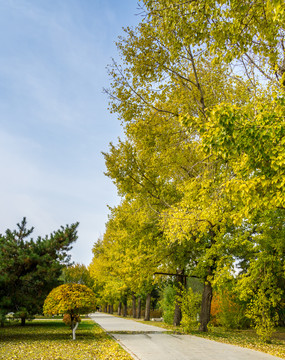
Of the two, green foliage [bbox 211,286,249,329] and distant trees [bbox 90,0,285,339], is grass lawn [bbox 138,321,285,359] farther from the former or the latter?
green foliage [bbox 211,286,249,329]

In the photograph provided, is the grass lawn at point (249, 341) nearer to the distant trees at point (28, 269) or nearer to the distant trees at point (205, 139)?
the distant trees at point (205, 139)

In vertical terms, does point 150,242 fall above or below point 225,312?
above

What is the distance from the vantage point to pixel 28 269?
559 inches

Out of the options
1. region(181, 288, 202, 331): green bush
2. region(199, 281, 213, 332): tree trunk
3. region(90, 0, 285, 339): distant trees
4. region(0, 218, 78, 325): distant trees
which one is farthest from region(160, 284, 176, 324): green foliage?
region(0, 218, 78, 325): distant trees

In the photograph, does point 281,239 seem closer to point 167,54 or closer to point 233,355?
point 233,355

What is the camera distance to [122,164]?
1361 centimetres

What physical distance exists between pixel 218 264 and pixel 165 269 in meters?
5.11

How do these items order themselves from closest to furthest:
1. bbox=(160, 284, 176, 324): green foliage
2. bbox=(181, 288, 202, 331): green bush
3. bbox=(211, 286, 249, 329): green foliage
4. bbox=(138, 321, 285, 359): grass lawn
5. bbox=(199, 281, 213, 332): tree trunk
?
bbox=(138, 321, 285, 359): grass lawn
bbox=(181, 288, 202, 331): green bush
bbox=(199, 281, 213, 332): tree trunk
bbox=(211, 286, 249, 329): green foliage
bbox=(160, 284, 176, 324): green foliage

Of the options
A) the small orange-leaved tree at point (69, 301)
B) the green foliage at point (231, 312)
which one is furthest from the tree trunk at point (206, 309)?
the small orange-leaved tree at point (69, 301)

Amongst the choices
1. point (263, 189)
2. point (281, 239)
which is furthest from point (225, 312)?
point (263, 189)

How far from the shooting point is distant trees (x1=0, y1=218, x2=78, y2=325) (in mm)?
13188

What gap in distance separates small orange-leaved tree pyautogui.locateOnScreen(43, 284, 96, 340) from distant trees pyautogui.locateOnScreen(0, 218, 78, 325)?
1.31 metres

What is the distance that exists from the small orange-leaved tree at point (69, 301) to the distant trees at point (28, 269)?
1312mm

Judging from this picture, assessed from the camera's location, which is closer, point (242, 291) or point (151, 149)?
point (151, 149)
